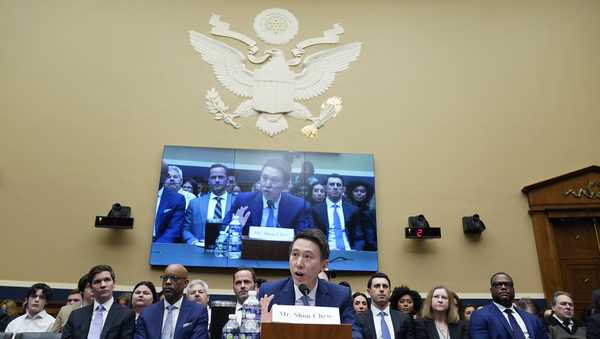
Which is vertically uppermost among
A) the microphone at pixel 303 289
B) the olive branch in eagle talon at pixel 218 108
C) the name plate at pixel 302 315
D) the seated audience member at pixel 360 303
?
the olive branch in eagle talon at pixel 218 108

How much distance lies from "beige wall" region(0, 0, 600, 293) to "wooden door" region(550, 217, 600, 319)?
17.7 inches

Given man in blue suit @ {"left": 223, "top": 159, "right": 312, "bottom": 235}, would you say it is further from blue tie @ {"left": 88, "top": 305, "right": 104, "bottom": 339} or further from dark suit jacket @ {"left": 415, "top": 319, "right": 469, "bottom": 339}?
blue tie @ {"left": 88, "top": 305, "right": 104, "bottom": 339}

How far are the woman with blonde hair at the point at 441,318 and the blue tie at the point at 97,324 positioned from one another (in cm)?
241

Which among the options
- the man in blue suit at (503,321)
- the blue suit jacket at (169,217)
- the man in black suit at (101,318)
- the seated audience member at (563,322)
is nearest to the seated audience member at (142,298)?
the man in black suit at (101,318)

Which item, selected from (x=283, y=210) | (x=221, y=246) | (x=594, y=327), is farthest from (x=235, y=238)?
(x=594, y=327)

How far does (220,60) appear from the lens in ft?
25.6

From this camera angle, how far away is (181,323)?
308 centimetres

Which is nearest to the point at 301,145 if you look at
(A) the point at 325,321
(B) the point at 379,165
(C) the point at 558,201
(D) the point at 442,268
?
(B) the point at 379,165

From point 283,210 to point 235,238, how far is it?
78cm

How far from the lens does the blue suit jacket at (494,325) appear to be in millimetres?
3641

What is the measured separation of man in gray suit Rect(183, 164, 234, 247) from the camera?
6.68 metres

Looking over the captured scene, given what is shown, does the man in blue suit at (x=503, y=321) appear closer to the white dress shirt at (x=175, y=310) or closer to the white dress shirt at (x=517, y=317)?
the white dress shirt at (x=517, y=317)

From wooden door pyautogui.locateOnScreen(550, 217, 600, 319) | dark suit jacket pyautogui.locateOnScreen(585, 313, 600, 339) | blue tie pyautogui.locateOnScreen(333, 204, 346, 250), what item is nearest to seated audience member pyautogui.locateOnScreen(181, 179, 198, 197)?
blue tie pyautogui.locateOnScreen(333, 204, 346, 250)

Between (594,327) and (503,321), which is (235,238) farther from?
(594,327)
